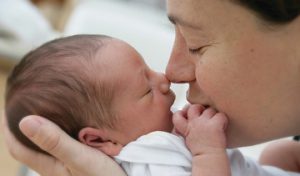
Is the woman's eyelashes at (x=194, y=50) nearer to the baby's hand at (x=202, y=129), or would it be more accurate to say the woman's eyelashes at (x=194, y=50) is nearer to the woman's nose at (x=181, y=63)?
the woman's nose at (x=181, y=63)

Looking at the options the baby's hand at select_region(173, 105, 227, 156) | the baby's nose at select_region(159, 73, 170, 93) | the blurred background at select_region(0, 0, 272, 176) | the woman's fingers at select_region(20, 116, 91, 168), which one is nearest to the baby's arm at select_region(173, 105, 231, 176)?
the baby's hand at select_region(173, 105, 227, 156)

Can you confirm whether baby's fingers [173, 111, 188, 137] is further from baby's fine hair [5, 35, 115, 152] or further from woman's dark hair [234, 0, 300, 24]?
woman's dark hair [234, 0, 300, 24]

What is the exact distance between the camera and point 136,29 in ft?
7.21

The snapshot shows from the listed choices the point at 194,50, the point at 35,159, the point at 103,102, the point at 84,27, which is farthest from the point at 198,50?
the point at 84,27

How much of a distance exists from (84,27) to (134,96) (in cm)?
108

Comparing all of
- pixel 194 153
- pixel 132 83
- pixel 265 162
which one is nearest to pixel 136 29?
pixel 265 162

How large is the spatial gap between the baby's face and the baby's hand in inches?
2.4

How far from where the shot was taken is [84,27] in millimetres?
2127

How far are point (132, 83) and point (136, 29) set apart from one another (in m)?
1.11

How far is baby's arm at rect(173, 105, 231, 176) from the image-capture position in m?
0.99

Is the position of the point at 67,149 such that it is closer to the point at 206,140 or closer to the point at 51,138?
the point at 51,138

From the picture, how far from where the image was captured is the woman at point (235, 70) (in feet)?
3.03


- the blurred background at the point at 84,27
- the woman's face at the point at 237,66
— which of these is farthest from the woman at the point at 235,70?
the blurred background at the point at 84,27

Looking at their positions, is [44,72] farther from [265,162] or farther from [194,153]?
[265,162]
